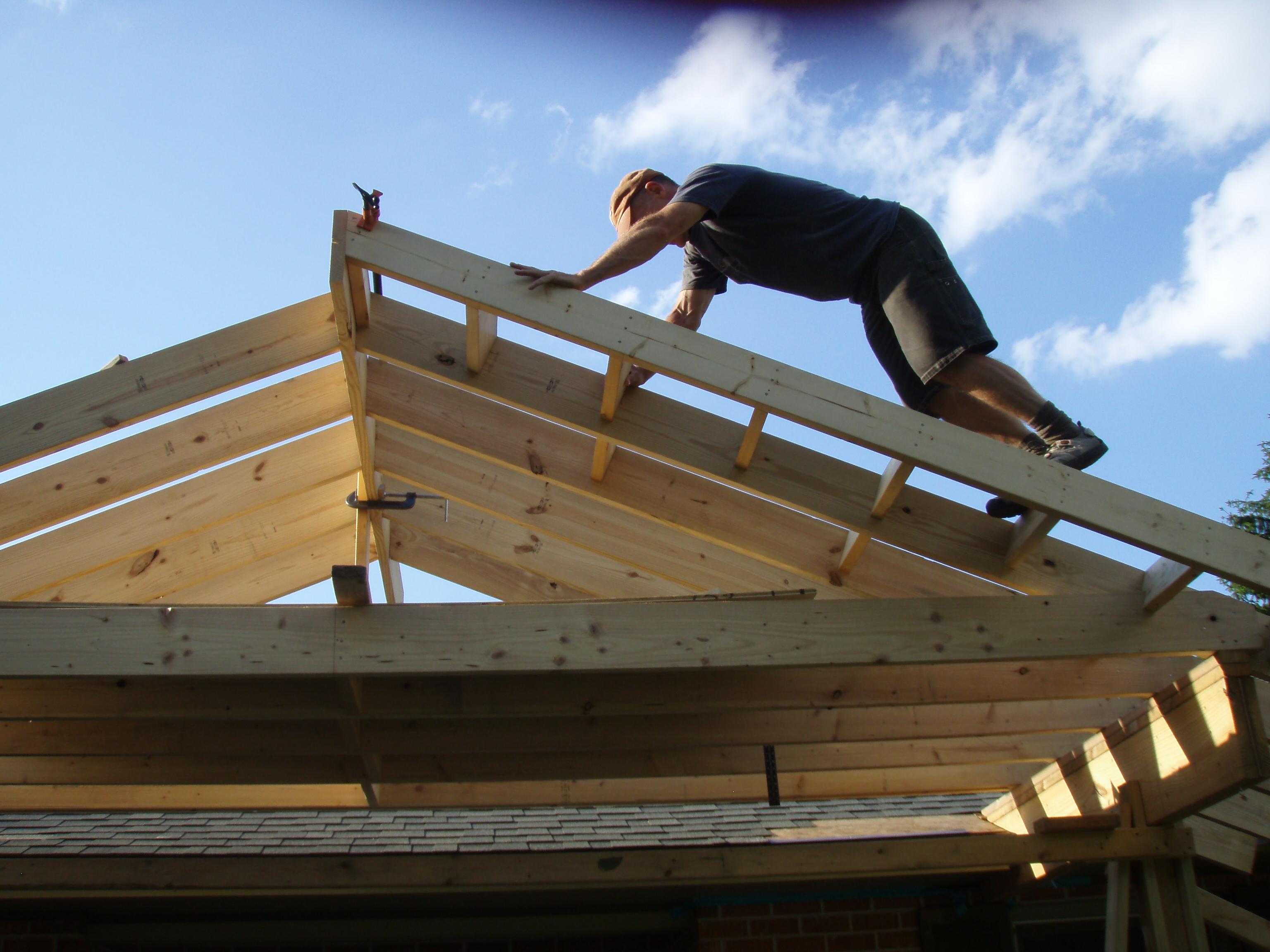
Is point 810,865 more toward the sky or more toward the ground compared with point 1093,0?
more toward the ground

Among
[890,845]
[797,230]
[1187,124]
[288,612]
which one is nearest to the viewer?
[288,612]

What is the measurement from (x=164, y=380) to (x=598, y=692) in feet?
6.40

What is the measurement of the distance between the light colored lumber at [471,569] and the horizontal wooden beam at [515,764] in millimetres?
1401

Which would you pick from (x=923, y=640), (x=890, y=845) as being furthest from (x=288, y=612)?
(x=890, y=845)

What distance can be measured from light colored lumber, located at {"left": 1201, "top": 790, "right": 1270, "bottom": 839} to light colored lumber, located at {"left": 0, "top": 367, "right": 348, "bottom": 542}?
14.2 feet

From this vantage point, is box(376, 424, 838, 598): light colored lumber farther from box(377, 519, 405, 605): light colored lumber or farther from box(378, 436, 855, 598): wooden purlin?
box(377, 519, 405, 605): light colored lumber

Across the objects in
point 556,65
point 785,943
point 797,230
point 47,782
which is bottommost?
point 785,943

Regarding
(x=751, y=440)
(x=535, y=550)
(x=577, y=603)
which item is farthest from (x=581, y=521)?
(x=577, y=603)

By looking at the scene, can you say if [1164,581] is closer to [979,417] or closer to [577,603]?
[979,417]

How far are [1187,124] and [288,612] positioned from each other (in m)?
19.2

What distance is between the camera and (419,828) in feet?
12.9

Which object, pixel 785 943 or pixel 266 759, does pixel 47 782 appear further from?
pixel 785 943

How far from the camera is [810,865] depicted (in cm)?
329

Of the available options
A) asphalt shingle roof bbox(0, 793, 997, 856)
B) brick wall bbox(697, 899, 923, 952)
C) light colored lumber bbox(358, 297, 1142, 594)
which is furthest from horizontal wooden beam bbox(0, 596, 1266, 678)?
brick wall bbox(697, 899, 923, 952)
